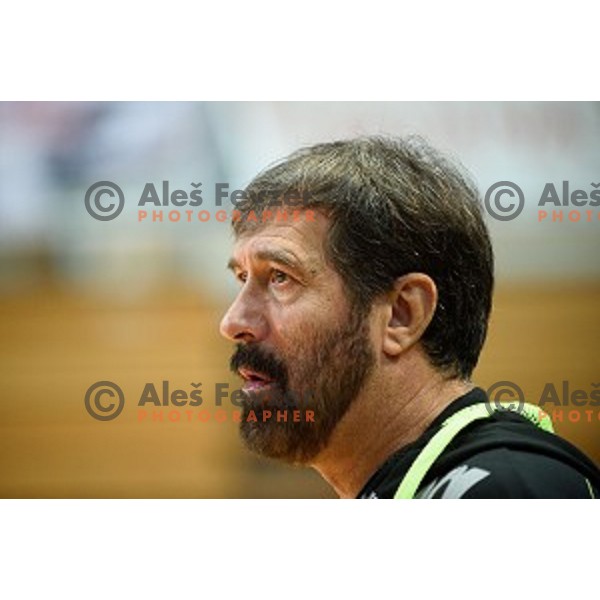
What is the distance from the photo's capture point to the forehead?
1.75 m

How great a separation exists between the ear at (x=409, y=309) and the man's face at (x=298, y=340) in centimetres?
4

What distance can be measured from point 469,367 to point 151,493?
29.9 inches

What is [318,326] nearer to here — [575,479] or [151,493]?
[575,479]

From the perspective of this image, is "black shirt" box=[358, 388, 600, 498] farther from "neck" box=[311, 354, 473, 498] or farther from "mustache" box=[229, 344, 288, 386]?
"mustache" box=[229, 344, 288, 386]

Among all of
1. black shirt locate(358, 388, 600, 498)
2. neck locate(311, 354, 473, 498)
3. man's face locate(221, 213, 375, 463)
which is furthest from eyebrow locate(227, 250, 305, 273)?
black shirt locate(358, 388, 600, 498)

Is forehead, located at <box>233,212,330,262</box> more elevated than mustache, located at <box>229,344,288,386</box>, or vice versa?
forehead, located at <box>233,212,330,262</box>

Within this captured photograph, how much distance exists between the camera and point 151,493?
2.18m

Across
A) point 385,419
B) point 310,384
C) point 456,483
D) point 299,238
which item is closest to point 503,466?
point 456,483

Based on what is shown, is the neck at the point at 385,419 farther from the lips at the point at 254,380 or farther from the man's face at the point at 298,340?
the lips at the point at 254,380

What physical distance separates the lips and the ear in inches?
8.4

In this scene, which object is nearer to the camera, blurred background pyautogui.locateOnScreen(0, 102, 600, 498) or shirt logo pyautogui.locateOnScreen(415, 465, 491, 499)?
shirt logo pyautogui.locateOnScreen(415, 465, 491, 499)

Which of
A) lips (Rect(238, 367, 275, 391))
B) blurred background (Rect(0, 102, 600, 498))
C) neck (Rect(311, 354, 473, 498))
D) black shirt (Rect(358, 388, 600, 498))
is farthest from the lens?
blurred background (Rect(0, 102, 600, 498))

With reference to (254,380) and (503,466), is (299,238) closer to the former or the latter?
(254,380)

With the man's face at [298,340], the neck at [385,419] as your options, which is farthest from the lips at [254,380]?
the neck at [385,419]
